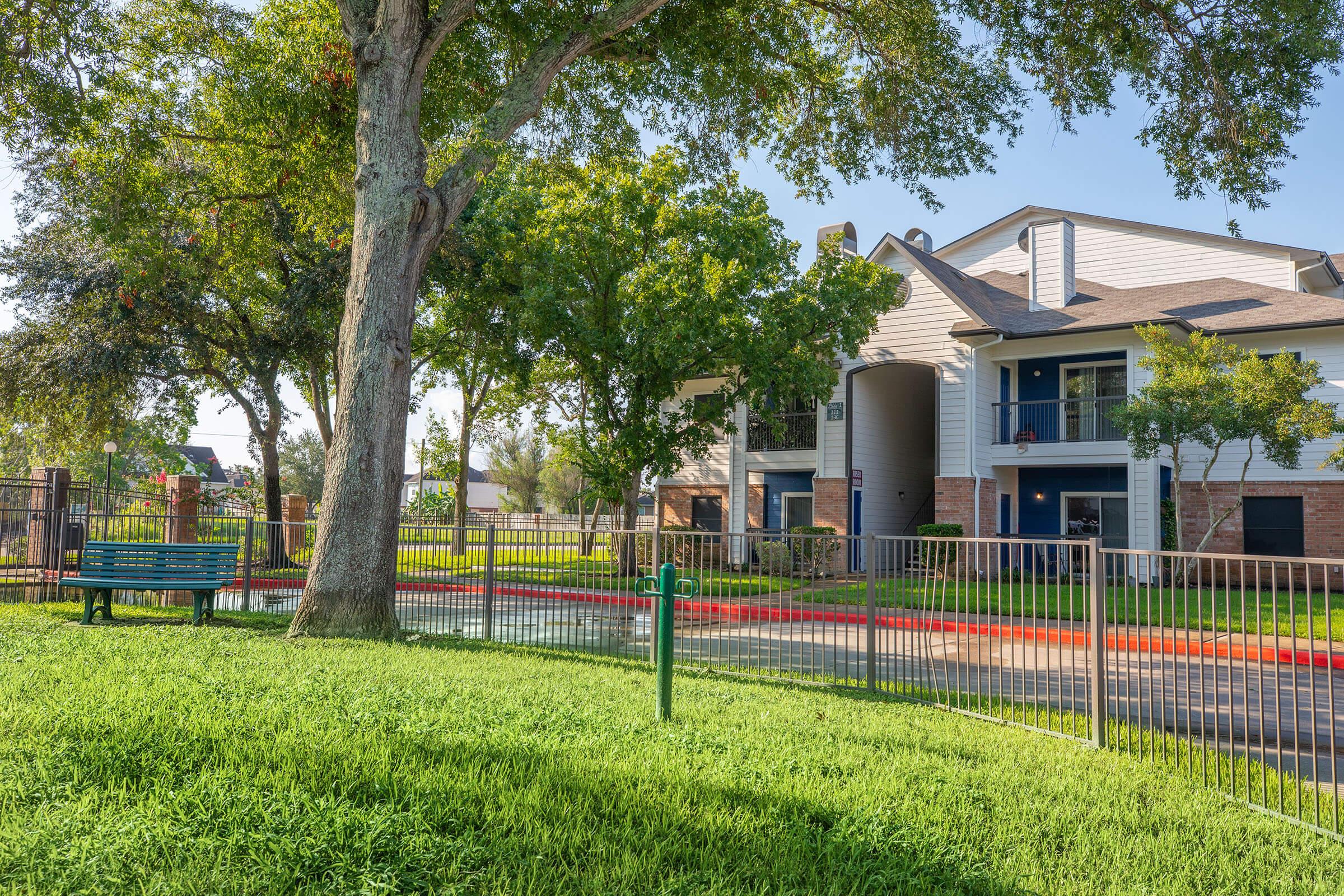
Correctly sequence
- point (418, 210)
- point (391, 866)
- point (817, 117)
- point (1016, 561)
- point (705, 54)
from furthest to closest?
1. point (817, 117)
2. point (705, 54)
3. point (418, 210)
4. point (1016, 561)
5. point (391, 866)

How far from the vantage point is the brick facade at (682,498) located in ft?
94.5

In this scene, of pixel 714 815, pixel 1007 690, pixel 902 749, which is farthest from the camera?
pixel 1007 690

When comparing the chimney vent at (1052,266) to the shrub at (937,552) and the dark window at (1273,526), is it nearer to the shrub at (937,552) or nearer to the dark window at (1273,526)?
the dark window at (1273,526)

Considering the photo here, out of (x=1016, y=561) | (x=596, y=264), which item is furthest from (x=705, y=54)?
(x=1016, y=561)

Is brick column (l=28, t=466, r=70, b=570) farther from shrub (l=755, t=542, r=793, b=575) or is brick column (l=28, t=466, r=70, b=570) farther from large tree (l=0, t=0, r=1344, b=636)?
shrub (l=755, t=542, r=793, b=575)

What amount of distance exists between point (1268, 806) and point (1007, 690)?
387cm

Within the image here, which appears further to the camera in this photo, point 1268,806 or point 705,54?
point 705,54

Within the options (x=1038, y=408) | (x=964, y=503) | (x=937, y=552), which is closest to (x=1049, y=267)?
(x=1038, y=408)

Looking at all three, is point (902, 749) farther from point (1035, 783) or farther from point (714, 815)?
point (714, 815)

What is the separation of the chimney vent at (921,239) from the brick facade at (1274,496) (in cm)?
1320

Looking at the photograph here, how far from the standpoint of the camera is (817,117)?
14734 millimetres

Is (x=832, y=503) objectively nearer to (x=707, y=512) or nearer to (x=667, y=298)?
(x=707, y=512)

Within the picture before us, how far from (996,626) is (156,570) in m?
10.4

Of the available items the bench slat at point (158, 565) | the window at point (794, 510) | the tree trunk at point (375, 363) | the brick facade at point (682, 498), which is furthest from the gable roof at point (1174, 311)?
the bench slat at point (158, 565)
